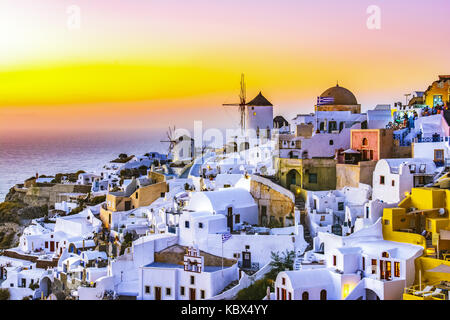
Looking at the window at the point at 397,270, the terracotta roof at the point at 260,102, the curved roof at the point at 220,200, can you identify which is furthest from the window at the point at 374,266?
the terracotta roof at the point at 260,102

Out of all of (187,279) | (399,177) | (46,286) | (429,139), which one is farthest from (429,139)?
(46,286)

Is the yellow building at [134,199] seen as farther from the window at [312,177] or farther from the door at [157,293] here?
the door at [157,293]

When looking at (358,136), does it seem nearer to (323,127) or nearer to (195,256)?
(323,127)

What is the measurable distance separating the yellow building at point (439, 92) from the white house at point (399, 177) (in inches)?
222

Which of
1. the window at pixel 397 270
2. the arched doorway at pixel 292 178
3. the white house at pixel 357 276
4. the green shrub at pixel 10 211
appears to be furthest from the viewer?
the green shrub at pixel 10 211

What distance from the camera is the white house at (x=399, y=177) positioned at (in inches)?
441

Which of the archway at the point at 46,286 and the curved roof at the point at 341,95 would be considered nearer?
the archway at the point at 46,286

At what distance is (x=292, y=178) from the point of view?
13.6 m

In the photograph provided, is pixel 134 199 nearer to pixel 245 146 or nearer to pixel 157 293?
pixel 157 293

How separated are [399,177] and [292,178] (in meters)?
2.97

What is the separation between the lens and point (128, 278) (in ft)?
36.7

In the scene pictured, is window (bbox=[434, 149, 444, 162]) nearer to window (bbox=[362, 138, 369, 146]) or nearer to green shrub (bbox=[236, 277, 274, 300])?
window (bbox=[362, 138, 369, 146])

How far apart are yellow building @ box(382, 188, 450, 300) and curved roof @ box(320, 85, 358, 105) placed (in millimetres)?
6255

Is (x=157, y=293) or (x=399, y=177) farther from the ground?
(x=399, y=177)
